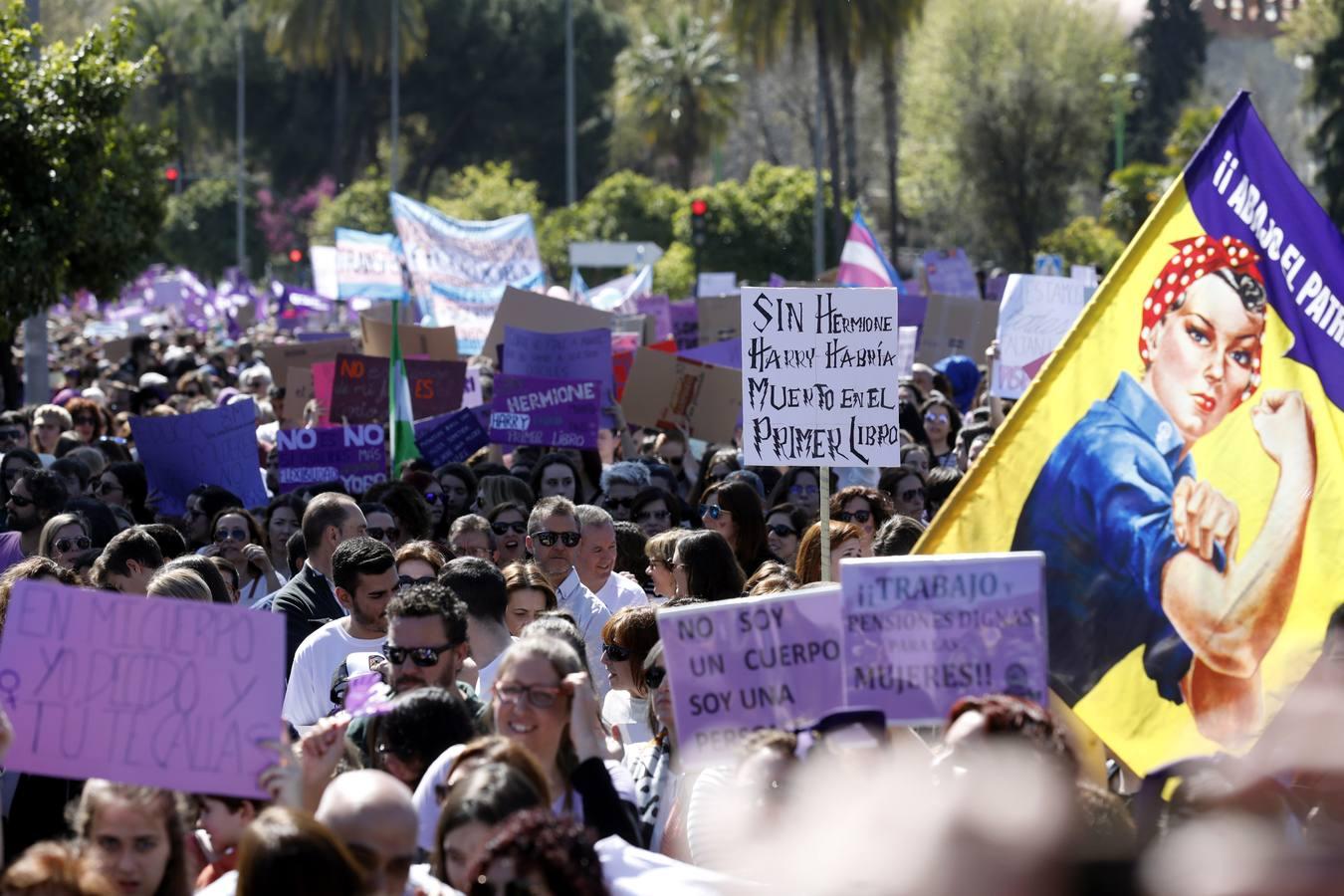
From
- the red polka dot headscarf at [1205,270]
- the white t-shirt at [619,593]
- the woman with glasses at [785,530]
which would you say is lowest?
the white t-shirt at [619,593]

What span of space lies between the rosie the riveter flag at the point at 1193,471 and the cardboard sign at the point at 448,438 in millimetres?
7148

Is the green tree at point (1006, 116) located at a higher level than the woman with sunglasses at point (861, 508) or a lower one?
higher

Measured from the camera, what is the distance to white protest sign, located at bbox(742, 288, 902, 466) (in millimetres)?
7145

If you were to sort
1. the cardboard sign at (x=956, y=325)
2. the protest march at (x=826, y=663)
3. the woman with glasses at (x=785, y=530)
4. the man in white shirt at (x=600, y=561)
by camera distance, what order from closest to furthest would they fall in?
1. the protest march at (x=826, y=663)
2. the man in white shirt at (x=600, y=561)
3. the woman with glasses at (x=785, y=530)
4. the cardboard sign at (x=956, y=325)

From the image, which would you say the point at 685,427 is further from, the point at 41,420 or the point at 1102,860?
the point at 1102,860

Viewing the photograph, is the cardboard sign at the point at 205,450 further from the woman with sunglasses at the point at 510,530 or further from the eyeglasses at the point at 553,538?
the eyeglasses at the point at 553,538

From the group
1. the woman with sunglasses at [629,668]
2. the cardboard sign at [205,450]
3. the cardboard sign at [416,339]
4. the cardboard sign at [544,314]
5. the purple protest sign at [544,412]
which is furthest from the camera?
the cardboard sign at [416,339]

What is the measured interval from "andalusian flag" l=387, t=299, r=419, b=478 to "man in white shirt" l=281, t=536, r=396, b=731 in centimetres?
579

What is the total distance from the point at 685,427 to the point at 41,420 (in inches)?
160

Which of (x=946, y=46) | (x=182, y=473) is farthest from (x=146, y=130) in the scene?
(x=946, y=46)

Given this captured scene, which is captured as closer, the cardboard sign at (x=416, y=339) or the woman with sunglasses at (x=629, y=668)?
the woman with sunglasses at (x=629, y=668)

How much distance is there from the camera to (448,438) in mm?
12227

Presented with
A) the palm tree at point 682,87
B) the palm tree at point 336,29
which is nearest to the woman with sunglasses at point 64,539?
the palm tree at point 682,87

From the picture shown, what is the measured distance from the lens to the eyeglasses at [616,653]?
6.17 meters
